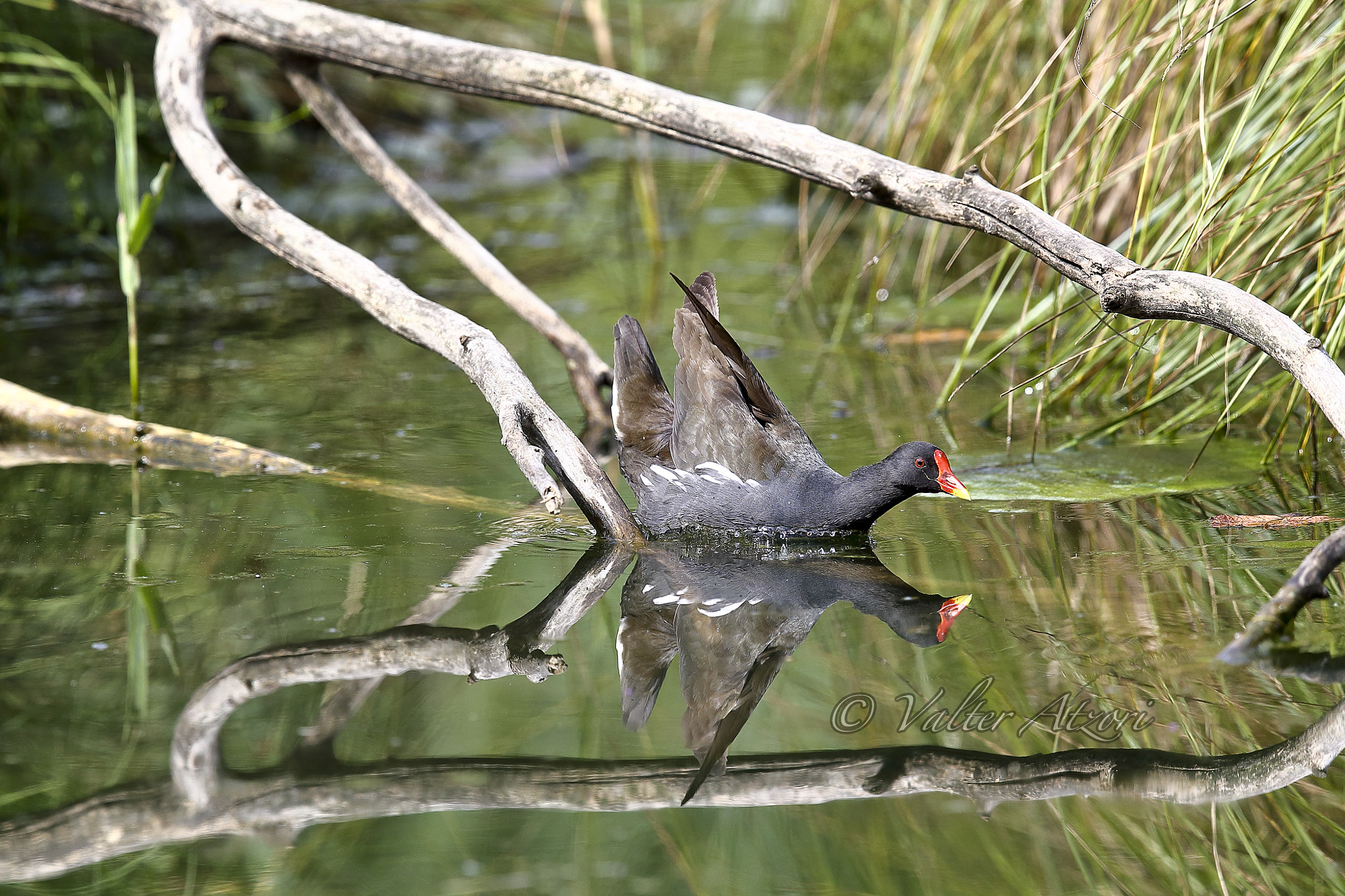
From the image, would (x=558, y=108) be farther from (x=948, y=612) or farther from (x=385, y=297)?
(x=948, y=612)

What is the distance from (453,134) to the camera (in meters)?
10.4

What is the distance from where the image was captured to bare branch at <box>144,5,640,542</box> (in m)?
3.05

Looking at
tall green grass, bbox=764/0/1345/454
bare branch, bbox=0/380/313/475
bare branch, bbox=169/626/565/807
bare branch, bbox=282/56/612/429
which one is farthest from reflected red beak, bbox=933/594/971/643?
bare branch, bbox=0/380/313/475

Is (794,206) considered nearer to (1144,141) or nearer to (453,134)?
(453,134)

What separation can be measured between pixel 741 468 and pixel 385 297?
3.71 ft

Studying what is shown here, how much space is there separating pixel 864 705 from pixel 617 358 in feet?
5.37

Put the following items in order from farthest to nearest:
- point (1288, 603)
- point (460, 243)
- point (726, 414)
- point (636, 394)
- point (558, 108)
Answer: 1. point (460, 243)
2. point (558, 108)
3. point (636, 394)
4. point (726, 414)
5. point (1288, 603)

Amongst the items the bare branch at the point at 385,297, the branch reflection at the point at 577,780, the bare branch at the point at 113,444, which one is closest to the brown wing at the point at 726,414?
the bare branch at the point at 385,297

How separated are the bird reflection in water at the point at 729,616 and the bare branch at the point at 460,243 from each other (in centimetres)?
124

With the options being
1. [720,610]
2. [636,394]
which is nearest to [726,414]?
[636,394]

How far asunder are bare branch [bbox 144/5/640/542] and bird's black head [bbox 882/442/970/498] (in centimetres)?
68

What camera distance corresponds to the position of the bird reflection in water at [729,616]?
93.0 inches

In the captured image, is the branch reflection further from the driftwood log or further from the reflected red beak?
the driftwood log

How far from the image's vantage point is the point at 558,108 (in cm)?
382
